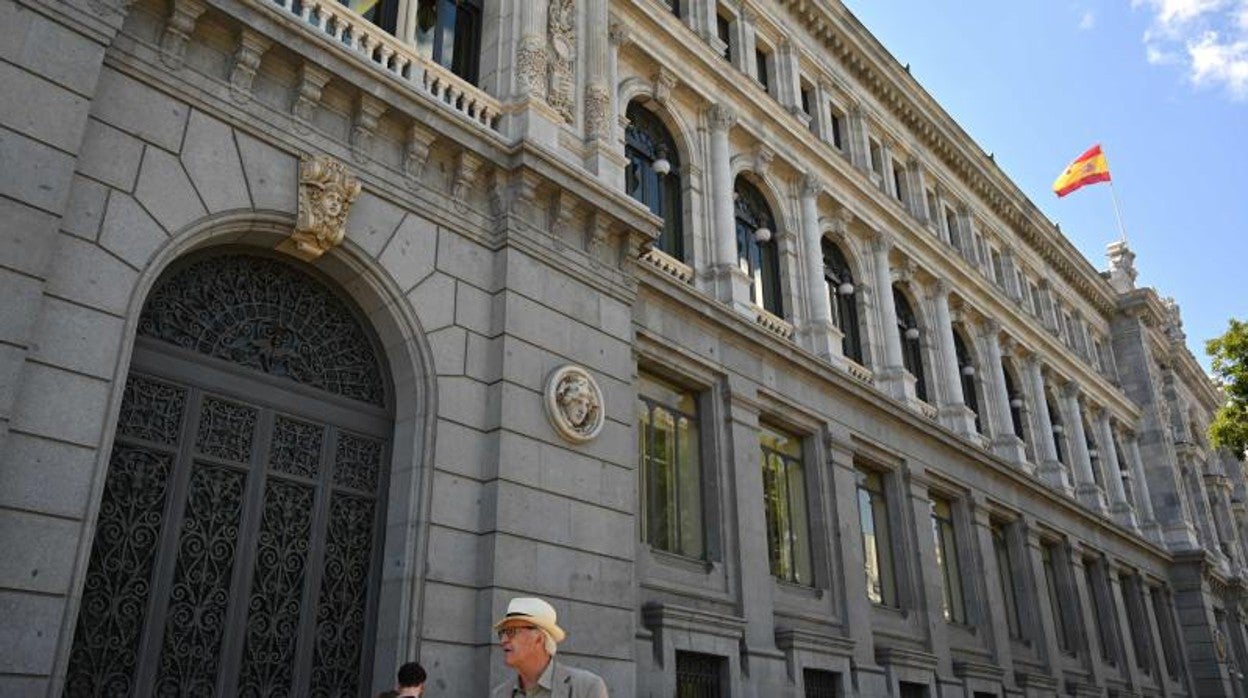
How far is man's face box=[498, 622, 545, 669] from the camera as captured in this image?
17.1ft

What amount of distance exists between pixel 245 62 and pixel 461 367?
4.11 metres

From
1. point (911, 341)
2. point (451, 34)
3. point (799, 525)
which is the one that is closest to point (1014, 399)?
point (911, 341)

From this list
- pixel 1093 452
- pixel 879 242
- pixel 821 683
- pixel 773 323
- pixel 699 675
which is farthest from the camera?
pixel 1093 452

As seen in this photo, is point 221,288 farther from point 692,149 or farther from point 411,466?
point 692,149

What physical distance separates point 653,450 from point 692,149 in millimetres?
6328

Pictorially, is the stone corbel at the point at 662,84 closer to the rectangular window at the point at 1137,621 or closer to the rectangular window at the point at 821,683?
the rectangular window at the point at 821,683

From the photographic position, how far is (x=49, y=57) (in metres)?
9.28

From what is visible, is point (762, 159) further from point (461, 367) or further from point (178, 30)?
point (178, 30)

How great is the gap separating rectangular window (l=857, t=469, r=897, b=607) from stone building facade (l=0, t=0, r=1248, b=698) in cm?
7

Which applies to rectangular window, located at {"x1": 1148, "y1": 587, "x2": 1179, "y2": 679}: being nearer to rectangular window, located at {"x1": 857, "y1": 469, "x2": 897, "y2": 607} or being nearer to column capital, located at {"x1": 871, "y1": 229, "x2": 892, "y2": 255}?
rectangular window, located at {"x1": 857, "y1": 469, "x2": 897, "y2": 607}

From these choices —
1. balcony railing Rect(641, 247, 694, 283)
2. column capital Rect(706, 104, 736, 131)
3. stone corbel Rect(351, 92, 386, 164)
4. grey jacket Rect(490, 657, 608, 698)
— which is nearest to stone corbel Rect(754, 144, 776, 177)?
column capital Rect(706, 104, 736, 131)

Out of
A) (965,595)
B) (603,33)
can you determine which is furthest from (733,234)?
(965,595)

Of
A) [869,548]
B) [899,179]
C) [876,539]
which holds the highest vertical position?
[899,179]

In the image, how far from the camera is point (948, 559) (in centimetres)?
2300
